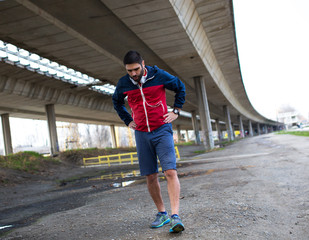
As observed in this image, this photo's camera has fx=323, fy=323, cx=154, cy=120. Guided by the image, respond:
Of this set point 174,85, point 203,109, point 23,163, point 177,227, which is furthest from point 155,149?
point 203,109

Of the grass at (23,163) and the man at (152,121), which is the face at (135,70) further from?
the grass at (23,163)

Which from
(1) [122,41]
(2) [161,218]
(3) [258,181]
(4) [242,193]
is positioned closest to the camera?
(2) [161,218]

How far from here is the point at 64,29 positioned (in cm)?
1547

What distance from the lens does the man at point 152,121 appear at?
12.0ft

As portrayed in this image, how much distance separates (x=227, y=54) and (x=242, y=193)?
21593mm

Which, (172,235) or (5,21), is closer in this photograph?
(172,235)

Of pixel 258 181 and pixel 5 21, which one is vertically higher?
pixel 5 21

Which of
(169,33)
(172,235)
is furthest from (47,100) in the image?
(172,235)

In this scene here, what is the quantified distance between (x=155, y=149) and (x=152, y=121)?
0.33m

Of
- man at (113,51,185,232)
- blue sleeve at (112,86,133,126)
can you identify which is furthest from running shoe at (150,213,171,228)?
blue sleeve at (112,86,133,126)

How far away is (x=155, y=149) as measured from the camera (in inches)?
149

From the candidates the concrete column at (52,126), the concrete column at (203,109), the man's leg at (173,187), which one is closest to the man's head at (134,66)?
the man's leg at (173,187)

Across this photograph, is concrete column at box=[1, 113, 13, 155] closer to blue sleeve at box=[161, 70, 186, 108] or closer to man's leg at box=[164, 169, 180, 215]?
blue sleeve at box=[161, 70, 186, 108]

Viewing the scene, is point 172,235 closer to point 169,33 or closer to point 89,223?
point 89,223
